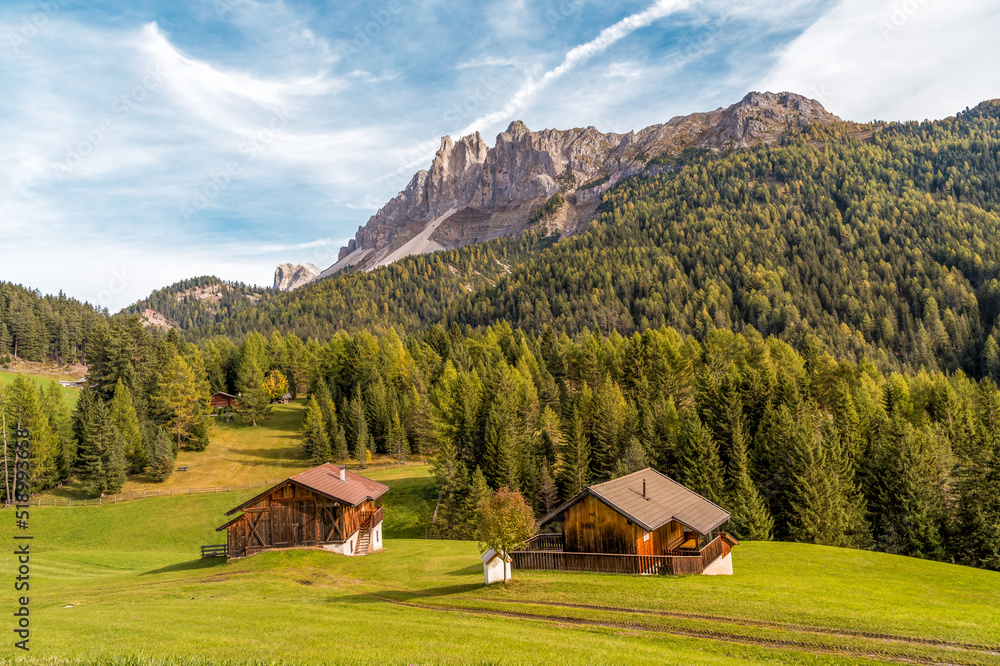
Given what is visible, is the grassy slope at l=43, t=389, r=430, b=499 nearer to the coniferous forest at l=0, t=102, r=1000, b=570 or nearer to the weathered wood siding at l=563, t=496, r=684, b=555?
the coniferous forest at l=0, t=102, r=1000, b=570

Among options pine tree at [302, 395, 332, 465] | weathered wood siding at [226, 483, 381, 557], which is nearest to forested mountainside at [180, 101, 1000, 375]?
pine tree at [302, 395, 332, 465]

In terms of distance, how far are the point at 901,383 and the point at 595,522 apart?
66.1 metres

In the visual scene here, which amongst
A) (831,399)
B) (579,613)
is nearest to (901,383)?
(831,399)

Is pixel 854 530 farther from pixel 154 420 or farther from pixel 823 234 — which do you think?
A: pixel 823 234

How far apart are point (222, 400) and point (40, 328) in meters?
68.8

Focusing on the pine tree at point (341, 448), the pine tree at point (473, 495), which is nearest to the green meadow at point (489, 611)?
the pine tree at point (473, 495)

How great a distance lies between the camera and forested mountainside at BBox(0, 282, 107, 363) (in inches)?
5266

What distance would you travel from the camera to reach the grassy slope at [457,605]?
1653 cm

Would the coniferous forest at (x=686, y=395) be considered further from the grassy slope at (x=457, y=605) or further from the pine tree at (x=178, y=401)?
the grassy slope at (x=457, y=605)

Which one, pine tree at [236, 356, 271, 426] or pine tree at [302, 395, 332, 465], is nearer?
pine tree at [302, 395, 332, 465]

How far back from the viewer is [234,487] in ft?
236

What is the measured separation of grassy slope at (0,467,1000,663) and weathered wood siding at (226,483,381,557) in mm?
2083

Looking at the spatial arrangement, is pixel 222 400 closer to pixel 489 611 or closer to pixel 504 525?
pixel 504 525

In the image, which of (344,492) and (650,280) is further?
(650,280)
